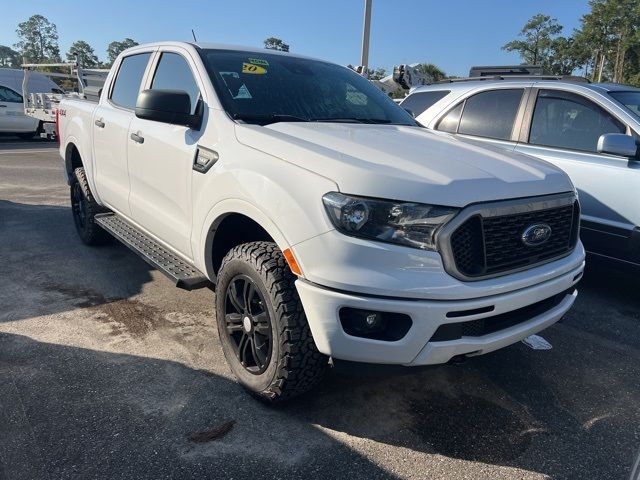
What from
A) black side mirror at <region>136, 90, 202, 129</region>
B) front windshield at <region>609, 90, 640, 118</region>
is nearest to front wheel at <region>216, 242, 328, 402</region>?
black side mirror at <region>136, 90, 202, 129</region>

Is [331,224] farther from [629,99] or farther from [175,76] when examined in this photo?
[629,99]

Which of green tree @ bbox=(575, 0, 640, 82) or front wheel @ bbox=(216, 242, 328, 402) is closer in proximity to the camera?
front wheel @ bbox=(216, 242, 328, 402)

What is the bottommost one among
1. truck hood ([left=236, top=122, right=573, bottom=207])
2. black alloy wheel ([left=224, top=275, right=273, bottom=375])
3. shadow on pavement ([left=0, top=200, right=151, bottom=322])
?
shadow on pavement ([left=0, top=200, right=151, bottom=322])

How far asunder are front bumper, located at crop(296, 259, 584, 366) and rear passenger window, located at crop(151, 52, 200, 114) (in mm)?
1671

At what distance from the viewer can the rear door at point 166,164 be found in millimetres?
3193

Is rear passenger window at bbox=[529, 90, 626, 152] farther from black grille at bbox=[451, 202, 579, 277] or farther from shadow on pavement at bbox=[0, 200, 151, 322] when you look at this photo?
shadow on pavement at bbox=[0, 200, 151, 322]

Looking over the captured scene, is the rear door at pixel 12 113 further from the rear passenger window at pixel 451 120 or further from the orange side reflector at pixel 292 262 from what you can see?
the orange side reflector at pixel 292 262

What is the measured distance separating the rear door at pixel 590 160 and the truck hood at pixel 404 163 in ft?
5.33

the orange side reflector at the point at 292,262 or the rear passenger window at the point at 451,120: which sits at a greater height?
the rear passenger window at the point at 451,120

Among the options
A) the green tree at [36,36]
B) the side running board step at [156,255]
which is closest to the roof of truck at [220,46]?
the side running board step at [156,255]

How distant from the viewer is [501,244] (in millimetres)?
2371

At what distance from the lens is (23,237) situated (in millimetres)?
5684

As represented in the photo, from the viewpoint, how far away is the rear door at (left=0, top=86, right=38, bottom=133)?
16266 mm

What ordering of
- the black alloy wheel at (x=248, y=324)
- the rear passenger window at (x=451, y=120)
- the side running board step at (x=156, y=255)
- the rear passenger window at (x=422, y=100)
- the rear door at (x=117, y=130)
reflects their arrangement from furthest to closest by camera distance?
the rear passenger window at (x=422, y=100) → the rear passenger window at (x=451, y=120) → the rear door at (x=117, y=130) → the side running board step at (x=156, y=255) → the black alloy wheel at (x=248, y=324)
